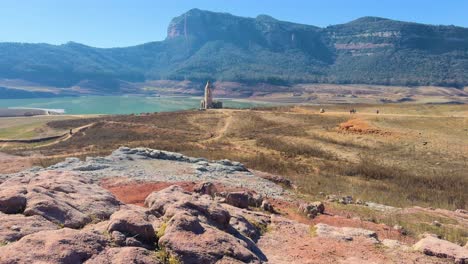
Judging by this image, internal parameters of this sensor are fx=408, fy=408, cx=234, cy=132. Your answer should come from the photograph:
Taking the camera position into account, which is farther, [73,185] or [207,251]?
[73,185]

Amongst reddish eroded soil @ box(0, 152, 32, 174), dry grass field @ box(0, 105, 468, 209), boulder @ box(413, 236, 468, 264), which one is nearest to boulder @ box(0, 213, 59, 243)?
boulder @ box(413, 236, 468, 264)

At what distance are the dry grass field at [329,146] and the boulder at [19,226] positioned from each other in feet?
54.2

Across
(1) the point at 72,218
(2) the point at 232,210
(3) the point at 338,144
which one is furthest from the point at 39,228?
(3) the point at 338,144

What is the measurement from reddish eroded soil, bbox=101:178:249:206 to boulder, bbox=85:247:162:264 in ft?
30.8

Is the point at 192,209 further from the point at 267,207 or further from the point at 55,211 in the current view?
the point at 267,207

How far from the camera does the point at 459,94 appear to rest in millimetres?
197875

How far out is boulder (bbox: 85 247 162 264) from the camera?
27.5 ft

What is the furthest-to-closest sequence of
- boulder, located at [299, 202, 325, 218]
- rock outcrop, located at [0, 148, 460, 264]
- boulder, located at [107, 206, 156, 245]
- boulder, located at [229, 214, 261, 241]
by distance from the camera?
boulder, located at [299, 202, 325, 218], boulder, located at [229, 214, 261, 241], boulder, located at [107, 206, 156, 245], rock outcrop, located at [0, 148, 460, 264]

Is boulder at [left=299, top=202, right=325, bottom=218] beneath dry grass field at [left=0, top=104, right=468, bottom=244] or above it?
above

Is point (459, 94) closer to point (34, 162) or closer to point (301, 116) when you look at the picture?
point (301, 116)

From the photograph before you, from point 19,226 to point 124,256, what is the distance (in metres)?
2.80

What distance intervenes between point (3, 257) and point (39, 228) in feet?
6.07

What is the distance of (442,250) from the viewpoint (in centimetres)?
1162

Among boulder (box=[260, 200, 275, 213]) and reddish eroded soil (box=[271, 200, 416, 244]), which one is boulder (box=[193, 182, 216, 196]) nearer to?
boulder (box=[260, 200, 275, 213])
